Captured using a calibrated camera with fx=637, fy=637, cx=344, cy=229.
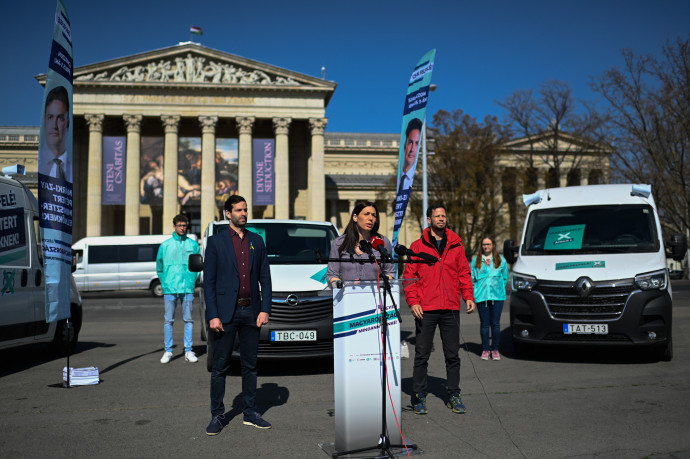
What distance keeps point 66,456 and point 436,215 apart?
3.86 m

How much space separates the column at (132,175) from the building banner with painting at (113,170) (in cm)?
277

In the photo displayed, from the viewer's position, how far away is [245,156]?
175 ft

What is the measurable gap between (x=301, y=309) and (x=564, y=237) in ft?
14.4

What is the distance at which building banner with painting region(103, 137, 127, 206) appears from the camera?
4831 centimetres

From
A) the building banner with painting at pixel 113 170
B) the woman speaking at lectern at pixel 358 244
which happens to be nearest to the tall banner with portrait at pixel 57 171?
the woman speaking at lectern at pixel 358 244

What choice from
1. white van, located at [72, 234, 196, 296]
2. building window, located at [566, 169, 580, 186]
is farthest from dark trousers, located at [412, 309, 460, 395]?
building window, located at [566, 169, 580, 186]

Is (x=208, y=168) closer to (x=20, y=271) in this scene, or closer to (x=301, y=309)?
(x=20, y=271)

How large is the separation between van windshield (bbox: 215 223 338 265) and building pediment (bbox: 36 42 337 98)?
45.4 metres

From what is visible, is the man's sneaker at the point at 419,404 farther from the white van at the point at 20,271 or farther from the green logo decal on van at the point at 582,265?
the white van at the point at 20,271

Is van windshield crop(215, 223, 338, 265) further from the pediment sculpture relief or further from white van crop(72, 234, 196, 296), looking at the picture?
the pediment sculpture relief

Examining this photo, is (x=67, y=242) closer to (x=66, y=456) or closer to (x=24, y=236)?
(x=24, y=236)

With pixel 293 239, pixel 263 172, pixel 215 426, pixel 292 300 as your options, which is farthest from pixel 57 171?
pixel 263 172

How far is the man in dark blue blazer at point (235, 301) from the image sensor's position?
5.64 meters

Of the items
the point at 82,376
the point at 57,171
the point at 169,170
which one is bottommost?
the point at 82,376
